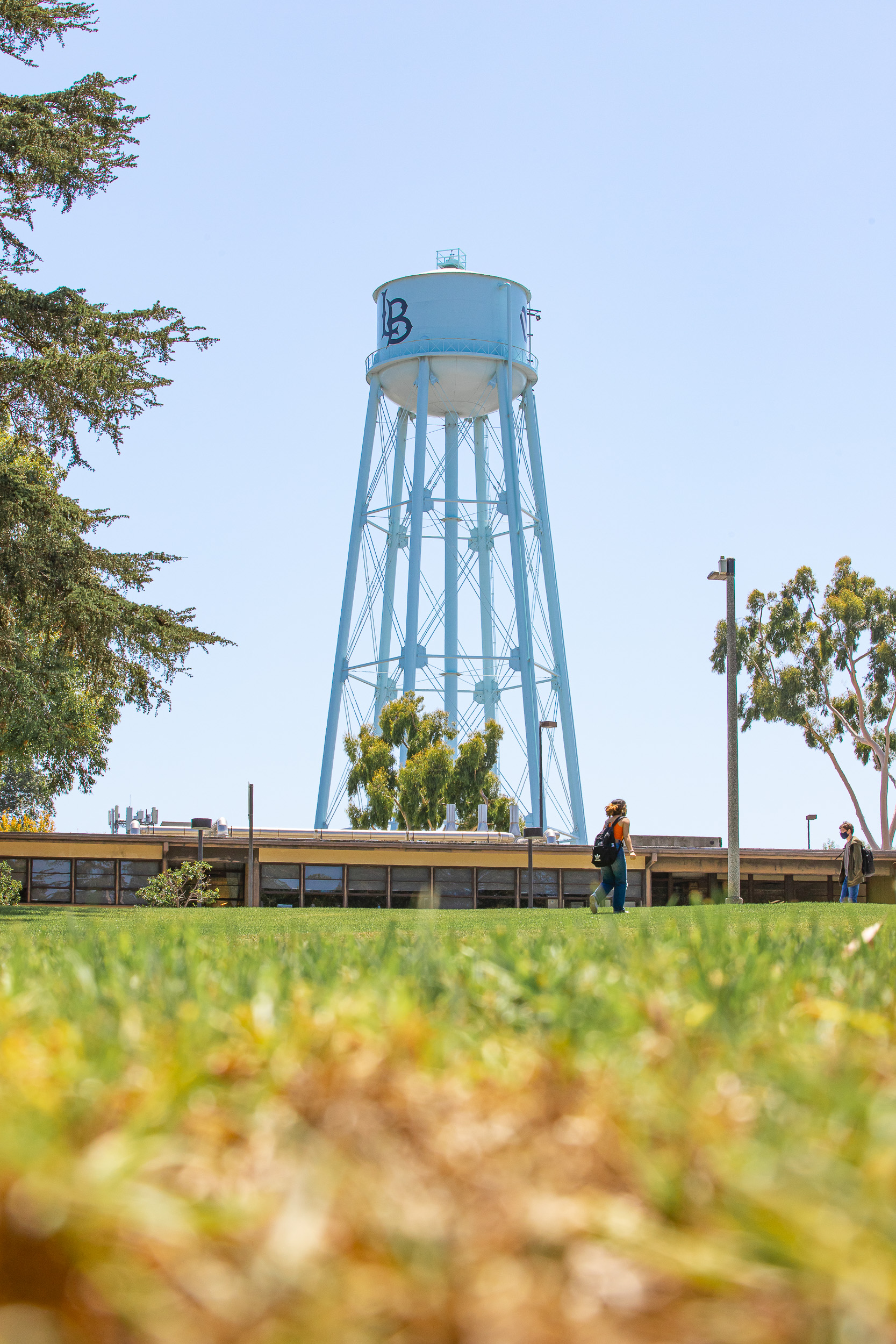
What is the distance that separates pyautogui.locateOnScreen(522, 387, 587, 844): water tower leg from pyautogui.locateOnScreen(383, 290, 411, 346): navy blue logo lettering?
4.95 metres

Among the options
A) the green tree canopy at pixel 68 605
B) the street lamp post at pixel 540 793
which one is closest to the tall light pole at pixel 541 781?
the street lamp post at pixel 540 793

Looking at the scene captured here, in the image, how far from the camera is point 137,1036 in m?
2.54

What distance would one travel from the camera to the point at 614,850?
54.0 feet

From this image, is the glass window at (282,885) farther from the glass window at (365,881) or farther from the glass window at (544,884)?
the glass window at (544,884)

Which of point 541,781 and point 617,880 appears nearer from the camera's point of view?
point 617,880

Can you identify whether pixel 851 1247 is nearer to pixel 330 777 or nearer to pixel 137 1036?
pixel 137 1036

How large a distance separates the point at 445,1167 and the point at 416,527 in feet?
143

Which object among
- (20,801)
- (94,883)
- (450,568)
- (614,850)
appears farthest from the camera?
(20,801)

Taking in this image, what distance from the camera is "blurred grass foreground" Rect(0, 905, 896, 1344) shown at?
1.35 m

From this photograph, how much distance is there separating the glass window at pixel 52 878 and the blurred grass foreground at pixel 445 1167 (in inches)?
1357

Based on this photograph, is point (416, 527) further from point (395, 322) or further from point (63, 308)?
point (63, 308)

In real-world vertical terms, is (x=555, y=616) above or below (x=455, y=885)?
above

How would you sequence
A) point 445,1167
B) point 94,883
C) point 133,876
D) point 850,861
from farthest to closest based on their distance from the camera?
point 133,876, point 94,883, point 850,861, point 445,1167

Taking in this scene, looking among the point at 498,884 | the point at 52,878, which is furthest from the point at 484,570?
the point at 52,878
